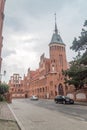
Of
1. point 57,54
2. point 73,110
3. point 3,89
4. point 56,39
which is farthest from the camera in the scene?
point 56,39

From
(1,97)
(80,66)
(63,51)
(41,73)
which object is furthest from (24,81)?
(80,66)

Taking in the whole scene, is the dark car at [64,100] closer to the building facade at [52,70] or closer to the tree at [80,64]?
the tree at [80,64]

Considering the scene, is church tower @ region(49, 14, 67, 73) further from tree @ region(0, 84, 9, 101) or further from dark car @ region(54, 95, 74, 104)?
dark car @ region(54, 95, 74, 104)

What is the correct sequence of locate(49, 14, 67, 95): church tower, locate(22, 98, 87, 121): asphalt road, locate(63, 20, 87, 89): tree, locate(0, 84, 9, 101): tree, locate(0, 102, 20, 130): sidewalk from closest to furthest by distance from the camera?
locate(0, 102, 20, 130): sidewalk
locate(22, 98, 87, 121): asphalt road
locate(63, 20, 87, 89): tree
locate(0, 84, 9, 101): tree
locate(49, 14, 67, 95): church tower

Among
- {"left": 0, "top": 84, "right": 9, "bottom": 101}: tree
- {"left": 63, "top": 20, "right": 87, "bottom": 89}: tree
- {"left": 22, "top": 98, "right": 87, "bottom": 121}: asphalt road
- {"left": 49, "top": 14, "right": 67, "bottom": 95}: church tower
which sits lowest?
{"left": 22, "top": 98, "right": 87, "bottom": 121}: asphalt road

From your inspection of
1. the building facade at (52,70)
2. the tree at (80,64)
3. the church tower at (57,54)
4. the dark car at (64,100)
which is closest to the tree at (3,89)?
the dark car at (64,100)

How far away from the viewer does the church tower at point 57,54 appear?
83238mm

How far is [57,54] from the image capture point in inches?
3381

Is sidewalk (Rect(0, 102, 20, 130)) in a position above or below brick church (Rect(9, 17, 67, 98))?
below

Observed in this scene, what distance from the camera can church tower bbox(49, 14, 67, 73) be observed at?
83.2 metres

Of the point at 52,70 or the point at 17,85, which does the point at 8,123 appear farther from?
the point at 17,85

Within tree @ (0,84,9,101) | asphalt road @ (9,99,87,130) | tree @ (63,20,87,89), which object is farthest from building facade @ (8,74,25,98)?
asphalt road @ (9,99,87,130)

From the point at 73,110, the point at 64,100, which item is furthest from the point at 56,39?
the point at 73,110

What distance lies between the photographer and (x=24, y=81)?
390ft
